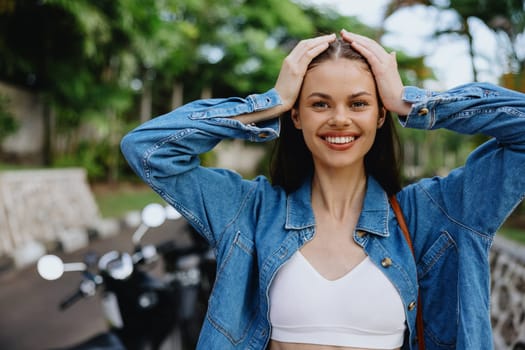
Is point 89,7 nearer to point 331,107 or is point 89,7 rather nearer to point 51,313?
point 51,313

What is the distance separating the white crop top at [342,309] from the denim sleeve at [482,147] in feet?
1.07

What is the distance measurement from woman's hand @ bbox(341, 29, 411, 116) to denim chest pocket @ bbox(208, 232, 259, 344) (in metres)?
0.62

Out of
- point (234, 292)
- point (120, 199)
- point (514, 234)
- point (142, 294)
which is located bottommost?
point (120, 199)

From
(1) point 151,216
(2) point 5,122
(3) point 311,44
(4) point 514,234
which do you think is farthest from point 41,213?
(3) point 311,44

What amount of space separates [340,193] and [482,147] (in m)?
0.46

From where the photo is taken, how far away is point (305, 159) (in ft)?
5.71

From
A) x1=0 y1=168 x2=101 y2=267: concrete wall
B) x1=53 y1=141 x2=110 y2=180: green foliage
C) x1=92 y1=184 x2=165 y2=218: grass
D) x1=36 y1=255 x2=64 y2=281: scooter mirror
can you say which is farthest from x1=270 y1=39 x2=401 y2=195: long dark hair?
x1=53 y1=141 x2=110 y2=180: green foliage

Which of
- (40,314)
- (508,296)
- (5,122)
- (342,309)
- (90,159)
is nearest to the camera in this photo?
(342,309)

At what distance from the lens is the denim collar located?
5.08 feet

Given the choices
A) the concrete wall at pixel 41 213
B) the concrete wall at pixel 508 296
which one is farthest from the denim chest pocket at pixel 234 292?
the concrete wall at pixel 41 213

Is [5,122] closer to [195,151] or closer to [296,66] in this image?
[195,151]

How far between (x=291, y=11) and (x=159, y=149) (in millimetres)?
19058

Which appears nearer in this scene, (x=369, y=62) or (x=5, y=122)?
(x=369, y=62)

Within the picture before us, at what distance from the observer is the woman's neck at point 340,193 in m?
1.63
